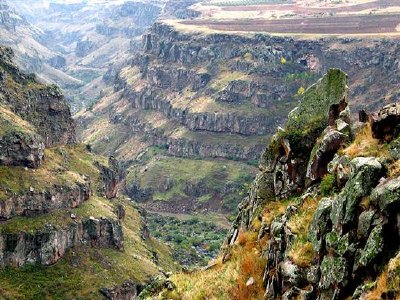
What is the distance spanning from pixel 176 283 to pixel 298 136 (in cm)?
1351

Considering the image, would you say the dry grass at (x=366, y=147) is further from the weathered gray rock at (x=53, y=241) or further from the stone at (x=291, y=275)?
the weathered gray rock at (x=53, y=241)

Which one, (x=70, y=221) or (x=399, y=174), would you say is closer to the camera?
(x=399, y=174)

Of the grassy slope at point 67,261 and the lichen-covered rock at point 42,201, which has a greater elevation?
the lichen-covered rock at point 42,201

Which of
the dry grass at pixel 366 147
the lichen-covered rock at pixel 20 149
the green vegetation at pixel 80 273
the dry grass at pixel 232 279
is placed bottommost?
the green vegetation at pixel 80 273

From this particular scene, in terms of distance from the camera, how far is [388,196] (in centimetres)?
2553

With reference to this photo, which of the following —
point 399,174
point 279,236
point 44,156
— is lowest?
point 44,156

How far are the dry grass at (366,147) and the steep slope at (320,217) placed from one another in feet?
0.24

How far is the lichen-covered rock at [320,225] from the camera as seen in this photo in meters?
29.9

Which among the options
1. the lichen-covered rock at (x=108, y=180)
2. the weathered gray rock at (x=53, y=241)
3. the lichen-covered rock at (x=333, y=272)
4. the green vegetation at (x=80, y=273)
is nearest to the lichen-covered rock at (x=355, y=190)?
the lichen-covered rock at (x=333, y=272)

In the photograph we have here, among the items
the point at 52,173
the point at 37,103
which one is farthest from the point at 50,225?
the point at 37,103

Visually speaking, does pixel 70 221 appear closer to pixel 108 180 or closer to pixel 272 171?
pixel 108 180

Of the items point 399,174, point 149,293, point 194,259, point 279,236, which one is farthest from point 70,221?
point 399,174

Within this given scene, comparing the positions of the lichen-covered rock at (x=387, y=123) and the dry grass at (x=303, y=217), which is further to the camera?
the dry grass at (x=303, y=217)

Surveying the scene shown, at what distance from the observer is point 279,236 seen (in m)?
34.7
